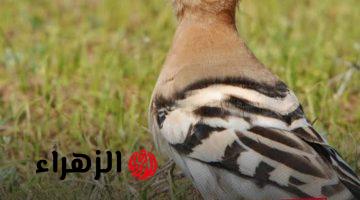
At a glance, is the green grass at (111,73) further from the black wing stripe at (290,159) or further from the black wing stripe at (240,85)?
the black wing stripe at (290,159)

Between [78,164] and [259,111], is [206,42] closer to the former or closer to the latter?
[259,111]

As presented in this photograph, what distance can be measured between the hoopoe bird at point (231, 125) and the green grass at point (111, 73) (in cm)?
32

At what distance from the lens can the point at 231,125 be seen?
2604 mm

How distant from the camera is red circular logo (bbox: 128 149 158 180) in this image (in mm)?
3254

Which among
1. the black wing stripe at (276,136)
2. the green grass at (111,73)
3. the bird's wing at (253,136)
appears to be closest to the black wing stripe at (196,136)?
the bird's wing at (253,136)

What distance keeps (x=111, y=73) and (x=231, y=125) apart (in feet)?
5.55

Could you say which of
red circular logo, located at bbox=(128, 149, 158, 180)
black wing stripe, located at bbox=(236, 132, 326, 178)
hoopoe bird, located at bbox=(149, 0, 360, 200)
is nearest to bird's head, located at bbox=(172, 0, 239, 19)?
hoopoe bird, located at bbox=(149, 0, 360, 200)

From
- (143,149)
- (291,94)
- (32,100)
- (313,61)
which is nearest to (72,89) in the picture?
(32,100)

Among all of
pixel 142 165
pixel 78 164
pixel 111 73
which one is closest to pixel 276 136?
pixel 142 165

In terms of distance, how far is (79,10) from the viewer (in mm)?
5293

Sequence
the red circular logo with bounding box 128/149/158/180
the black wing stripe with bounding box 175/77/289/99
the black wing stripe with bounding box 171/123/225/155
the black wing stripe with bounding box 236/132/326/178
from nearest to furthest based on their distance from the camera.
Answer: the black wing stripe with bounding box 236/132/326/178 → the black wing stripe with bounding box 171/123/225/155 → the black wing stripe with bounding box 175/77/289/99 → the red circular logo with bounding box 128/149/158/180

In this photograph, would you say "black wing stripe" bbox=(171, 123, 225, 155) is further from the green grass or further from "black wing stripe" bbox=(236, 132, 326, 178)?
the green grass

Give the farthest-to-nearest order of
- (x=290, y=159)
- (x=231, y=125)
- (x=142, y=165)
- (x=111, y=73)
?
(x=111, y=73)
(x=142, y=165)
(x=231, y=125)
(x=290, y=159)

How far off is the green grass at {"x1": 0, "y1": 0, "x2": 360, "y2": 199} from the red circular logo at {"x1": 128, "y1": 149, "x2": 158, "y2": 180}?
0.04 metres
